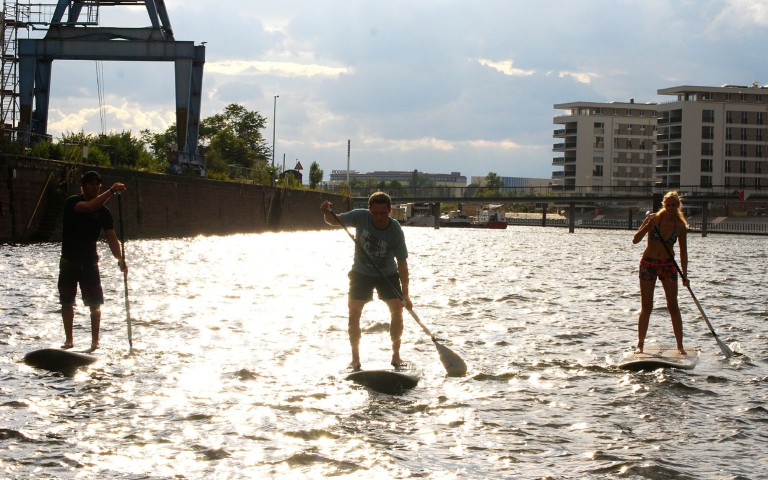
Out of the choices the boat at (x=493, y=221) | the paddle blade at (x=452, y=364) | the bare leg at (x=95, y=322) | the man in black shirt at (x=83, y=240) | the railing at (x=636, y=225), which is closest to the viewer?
the paddle blade at (x=452, y=364)

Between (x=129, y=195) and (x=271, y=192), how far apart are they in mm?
24350

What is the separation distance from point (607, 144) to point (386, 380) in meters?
159

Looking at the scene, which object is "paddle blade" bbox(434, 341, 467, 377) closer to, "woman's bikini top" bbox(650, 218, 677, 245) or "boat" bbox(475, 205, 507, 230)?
"woman's bikini top" bbox(650, 218, 677, 245)

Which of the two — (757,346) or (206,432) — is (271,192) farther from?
(206,432)

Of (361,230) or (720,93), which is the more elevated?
(720,93)

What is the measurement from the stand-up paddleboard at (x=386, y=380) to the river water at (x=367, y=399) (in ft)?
0.40

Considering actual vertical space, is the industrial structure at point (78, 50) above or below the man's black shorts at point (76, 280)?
above

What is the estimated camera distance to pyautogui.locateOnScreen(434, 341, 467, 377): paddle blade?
10.4 metres

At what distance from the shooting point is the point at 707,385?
10172mm

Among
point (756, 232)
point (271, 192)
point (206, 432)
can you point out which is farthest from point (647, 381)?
point (756, 232)

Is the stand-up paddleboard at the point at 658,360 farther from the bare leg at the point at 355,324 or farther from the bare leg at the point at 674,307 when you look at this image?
the bare leg at the point at 355,324

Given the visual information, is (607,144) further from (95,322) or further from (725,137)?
(95,322)

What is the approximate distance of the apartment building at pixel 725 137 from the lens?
132500 mm

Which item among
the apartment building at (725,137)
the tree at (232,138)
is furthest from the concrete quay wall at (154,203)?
the apartment building at (725,137)
